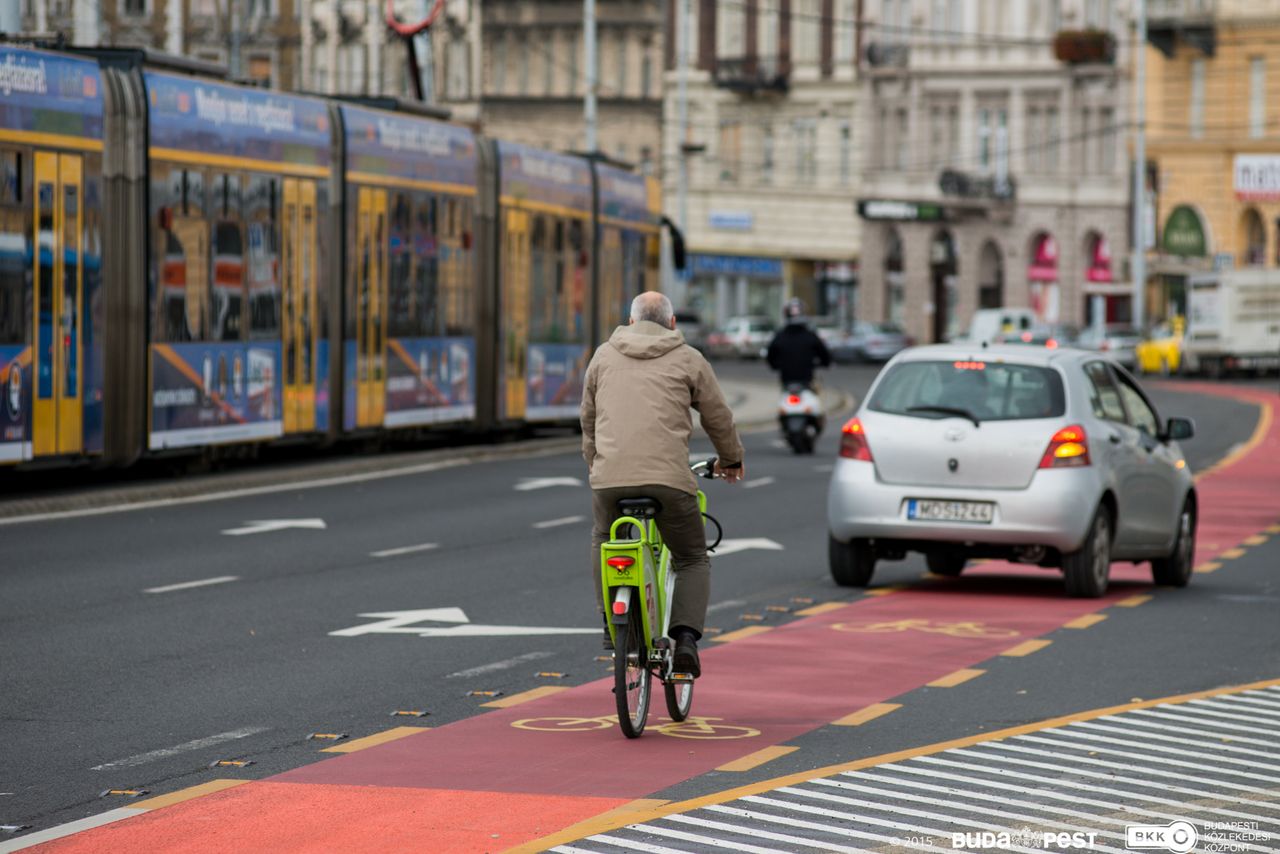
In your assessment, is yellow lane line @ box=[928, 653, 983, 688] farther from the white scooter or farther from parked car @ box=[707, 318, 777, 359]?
parked car @ box=[707, 318, 777, 359]

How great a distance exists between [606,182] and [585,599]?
1946 centimetres

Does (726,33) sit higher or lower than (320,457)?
higher

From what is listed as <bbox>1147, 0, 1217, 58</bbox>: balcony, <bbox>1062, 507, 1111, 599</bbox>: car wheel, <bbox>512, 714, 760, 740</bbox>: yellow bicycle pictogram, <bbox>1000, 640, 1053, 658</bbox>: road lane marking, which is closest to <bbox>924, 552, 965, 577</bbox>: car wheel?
<bbox>1062, 507, 1111, 599</bbox>: car wheel

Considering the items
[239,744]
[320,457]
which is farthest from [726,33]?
[239,744]

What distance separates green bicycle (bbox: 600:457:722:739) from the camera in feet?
32.7

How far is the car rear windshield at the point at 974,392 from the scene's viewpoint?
16109 mm

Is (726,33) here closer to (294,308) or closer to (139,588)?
(294,308)

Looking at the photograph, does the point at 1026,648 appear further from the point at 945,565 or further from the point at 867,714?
the point at 945,565

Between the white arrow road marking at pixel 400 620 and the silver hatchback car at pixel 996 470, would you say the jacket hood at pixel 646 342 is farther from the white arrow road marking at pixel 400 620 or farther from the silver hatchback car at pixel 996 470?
the silver hatchback car at pixel 996 470

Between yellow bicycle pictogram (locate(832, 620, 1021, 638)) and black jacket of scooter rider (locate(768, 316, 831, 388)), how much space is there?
17591mm

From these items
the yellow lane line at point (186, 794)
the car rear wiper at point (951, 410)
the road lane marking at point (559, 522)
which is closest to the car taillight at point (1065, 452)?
the car rear wiper at point (951, 410)

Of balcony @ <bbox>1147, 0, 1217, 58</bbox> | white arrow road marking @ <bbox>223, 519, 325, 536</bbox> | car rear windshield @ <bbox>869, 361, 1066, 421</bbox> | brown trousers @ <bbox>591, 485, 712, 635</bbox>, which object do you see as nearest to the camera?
brown trousers @ <bbox>591, 485, 712, 635</bbox>

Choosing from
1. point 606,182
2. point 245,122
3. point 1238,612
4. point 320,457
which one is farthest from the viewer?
point 606,182

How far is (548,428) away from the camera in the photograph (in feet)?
121
